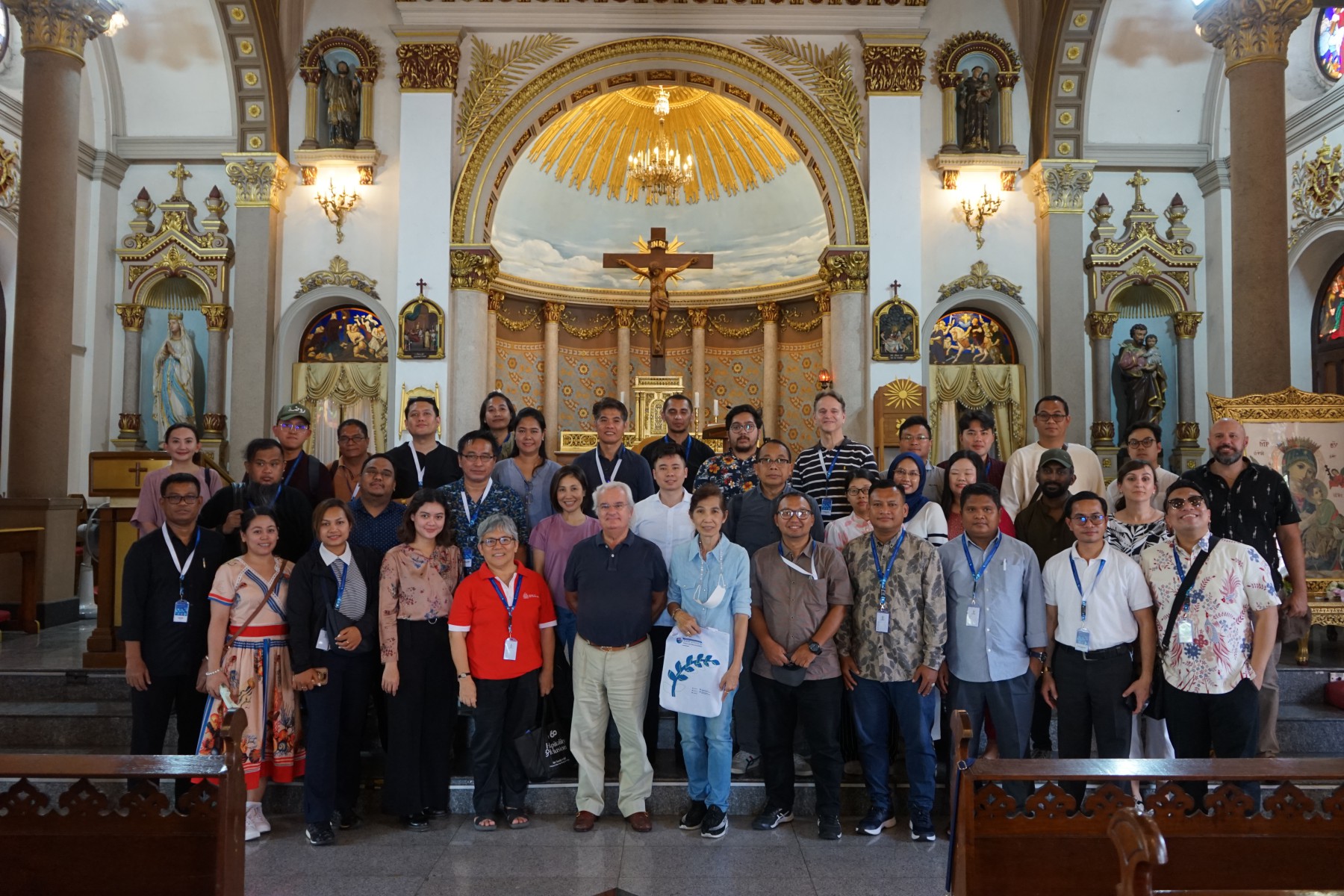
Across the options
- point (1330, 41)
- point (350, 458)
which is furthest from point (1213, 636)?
point (1330, 41)

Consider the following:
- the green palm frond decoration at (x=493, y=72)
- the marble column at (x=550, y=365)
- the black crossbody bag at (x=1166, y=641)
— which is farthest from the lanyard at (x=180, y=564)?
the marble column at (x=550, y=365)

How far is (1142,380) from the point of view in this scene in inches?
475

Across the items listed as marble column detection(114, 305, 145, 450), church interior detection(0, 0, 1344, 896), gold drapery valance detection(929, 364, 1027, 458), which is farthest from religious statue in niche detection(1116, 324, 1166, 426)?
marble column detection(114, 305, 145, 450)

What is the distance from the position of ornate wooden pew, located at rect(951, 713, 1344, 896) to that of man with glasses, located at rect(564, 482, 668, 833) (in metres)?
1.96

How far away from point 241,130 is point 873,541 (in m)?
10.7

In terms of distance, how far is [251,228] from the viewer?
11969 millimetres

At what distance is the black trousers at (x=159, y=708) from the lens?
461cm

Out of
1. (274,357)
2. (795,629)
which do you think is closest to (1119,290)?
(795,629)

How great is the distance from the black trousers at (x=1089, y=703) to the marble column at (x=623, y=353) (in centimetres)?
1129

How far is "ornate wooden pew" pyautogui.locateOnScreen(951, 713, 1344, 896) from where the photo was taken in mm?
2941

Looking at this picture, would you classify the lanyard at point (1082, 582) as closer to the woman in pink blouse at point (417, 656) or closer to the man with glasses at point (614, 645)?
the man with glasses at point (614, 645)

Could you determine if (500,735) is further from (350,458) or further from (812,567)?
(350,458)

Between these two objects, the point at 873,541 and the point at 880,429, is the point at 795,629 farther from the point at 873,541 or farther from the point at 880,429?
the point at 880,429

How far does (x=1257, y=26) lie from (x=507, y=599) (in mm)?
7742
